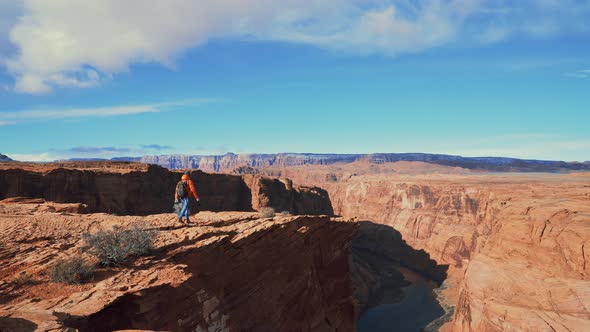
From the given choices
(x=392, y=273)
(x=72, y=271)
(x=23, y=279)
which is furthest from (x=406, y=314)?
(x=23, y=279)

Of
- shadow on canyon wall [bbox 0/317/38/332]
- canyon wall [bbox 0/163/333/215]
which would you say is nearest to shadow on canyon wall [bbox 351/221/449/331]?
canyon wall [bbox 0/163/333/215]

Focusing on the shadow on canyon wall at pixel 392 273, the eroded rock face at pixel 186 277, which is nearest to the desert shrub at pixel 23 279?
the eroded rock face at pixel 186 277

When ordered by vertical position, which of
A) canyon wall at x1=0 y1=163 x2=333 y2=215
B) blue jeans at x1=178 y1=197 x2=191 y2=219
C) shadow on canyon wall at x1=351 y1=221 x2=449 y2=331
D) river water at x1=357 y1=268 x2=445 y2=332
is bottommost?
river water at x1=357 y1=268 x2=445 y2=332

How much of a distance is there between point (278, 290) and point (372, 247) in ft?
→ 187

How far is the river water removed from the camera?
42438 mm

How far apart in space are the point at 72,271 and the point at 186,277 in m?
2.66

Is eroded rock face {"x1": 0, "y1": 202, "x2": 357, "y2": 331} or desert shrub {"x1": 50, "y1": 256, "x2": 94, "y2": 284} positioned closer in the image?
eroded rock face {"x1": 0, "y1": 202, "x2": 357, "y2": 331}

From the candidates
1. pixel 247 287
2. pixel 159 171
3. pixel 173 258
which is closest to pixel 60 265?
pixel 173 258

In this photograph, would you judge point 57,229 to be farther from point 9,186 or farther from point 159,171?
point 159,171

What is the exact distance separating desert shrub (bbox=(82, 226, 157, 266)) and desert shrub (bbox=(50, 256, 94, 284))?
647 mm

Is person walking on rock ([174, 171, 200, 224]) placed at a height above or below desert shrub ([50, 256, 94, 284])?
above

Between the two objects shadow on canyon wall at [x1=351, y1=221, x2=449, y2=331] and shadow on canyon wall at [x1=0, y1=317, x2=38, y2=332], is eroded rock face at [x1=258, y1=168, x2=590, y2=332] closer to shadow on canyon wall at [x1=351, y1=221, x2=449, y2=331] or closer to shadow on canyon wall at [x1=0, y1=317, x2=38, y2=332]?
shadow on canyon wall at [x1=351, y1=221, x2=449, y2=331]

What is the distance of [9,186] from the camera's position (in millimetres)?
30328

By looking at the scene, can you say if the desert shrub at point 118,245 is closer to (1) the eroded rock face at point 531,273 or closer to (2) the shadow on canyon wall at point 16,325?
(2) the shadow on canyon wall at point 16,325
